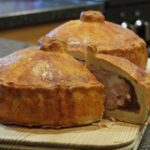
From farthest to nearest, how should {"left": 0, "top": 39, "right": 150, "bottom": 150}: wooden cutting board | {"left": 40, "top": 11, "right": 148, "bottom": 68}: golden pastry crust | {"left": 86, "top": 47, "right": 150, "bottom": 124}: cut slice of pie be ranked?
1. {"left": 40, "top": 11, "right": 148, "bottom": 68}: golden pastry crust
2. {"left": 86, "top": 47, "right": 150, "bottom": 124}: cut slice of pie
3. {"left": 0, "top": 39, "right": 150, "bottom": 150}: wooden cutting board

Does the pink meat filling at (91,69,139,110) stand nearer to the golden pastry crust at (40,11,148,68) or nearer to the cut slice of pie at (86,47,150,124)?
the cut slice of pie at (86,47,150,124)

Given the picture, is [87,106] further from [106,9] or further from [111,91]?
[106,9]

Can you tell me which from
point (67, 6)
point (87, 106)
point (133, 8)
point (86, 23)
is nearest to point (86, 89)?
point (87, 106)

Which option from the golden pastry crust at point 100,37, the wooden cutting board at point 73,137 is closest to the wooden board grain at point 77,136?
the wooden cutting board at point 73,137

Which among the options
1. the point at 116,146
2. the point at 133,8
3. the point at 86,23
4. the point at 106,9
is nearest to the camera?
the point at 116,146

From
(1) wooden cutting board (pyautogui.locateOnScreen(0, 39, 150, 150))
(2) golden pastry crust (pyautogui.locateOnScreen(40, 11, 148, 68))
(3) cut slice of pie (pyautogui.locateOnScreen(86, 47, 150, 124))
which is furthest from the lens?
(2) golden pastry crust (pyautogui.locateOnScreen(40, 11, 148, 68))

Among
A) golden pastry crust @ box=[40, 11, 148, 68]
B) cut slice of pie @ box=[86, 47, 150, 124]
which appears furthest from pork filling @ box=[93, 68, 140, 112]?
golden pastry crust @ box=[40, 11, 148, 68]

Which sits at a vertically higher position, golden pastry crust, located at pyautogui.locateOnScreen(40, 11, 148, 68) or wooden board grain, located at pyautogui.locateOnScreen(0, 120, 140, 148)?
golden pastry crust, located at pyautogui.locateOnScreen(40, 11, 148, 68)

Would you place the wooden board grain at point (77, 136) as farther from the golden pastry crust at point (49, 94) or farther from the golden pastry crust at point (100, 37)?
the golden pastry crust at point (100, 37)
